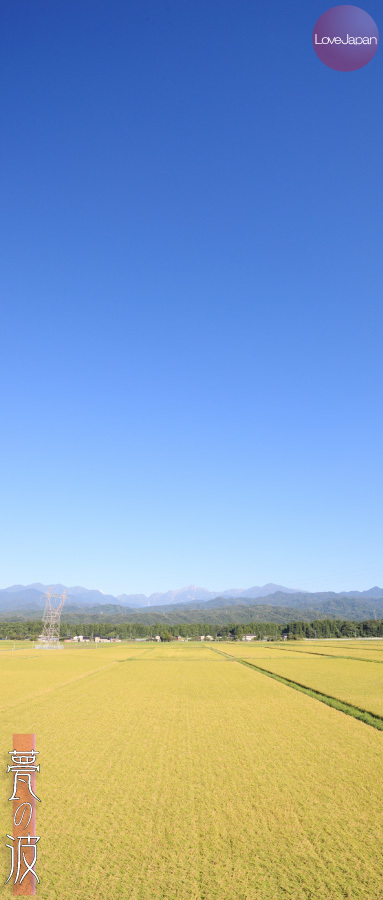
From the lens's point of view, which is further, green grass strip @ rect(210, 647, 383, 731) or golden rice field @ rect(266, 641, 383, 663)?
golden rice field @ rect(266, 641, 383, 663)

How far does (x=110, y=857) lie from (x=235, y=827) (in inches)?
126

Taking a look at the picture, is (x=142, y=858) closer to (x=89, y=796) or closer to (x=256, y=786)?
(x=89, y=796)

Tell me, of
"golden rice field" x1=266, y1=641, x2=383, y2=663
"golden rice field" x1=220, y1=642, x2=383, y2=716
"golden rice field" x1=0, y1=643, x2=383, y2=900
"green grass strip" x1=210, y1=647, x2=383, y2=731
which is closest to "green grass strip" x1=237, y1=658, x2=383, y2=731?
"green grass strip" x1=210, y1=647, x2=383, y2=731

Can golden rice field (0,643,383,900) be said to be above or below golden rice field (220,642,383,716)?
above

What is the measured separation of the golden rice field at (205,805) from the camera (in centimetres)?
956

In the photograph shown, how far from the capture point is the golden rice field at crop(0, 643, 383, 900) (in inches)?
376

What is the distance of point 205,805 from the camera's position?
1318 centimetres

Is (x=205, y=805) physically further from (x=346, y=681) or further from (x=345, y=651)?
(x=345, y=651)

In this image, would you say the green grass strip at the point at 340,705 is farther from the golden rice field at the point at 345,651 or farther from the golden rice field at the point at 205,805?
the golden rice field at the point at 345,651

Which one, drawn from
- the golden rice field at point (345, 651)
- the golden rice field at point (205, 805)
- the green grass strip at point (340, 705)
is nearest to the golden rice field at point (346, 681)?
the green grass strip at point (340, 705)

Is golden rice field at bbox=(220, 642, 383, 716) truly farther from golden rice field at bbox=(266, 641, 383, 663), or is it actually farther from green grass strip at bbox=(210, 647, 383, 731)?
golden rice field at bbox=(266, 641, 383, 663)

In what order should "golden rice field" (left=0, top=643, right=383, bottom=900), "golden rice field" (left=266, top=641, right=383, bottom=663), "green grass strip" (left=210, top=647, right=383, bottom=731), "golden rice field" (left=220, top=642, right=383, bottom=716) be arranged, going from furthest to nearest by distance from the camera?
"golden rice field" (left=266, top=641, right=383, bottom=663), "golden rice field" (left=220, top=642, right=383, bottom=716), "green grass strip" (left=210, top=647, right=383, bottom=731), "golden rice field" (left=0, top=643, right=383, bottom=900)

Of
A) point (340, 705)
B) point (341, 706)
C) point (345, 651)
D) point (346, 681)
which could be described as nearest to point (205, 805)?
point (341, 706)

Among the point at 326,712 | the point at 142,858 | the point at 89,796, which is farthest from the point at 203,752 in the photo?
the point at 326,712
